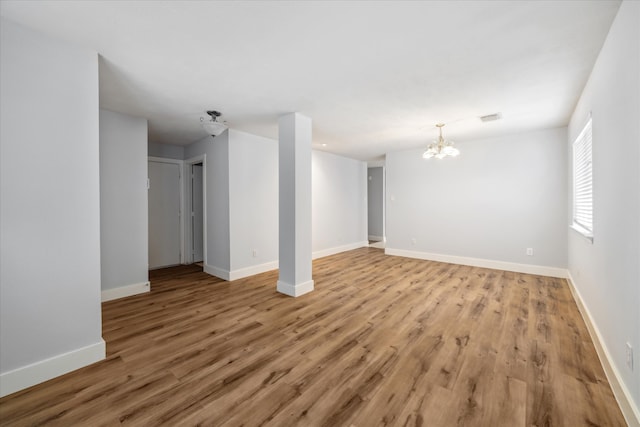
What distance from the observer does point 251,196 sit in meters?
4.71

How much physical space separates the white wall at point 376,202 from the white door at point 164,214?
19.4 feet

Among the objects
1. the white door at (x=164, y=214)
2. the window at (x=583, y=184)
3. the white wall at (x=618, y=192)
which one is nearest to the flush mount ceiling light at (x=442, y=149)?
the window at (x=583, y=184)

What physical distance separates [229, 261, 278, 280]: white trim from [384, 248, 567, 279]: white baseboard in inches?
113

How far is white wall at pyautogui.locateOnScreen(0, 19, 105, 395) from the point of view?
177 cm

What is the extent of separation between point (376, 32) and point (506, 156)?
4188mm

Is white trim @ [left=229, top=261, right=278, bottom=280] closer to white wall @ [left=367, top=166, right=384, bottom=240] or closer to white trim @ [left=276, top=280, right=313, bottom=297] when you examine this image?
→ white trim @ [left=276, top=280, right=313, bottom=297]

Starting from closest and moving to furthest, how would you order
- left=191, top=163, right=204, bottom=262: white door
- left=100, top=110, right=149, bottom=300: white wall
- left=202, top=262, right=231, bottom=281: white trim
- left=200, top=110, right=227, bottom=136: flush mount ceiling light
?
left=200, top=110, right=227, bottom=136: flush mount ceiling light → left=100, top=110, right=149, bottom=300: white wall → left=202, top=262, right=231, bottom=281: white trim → left=191, top=163, right=204, bottom=262: white door

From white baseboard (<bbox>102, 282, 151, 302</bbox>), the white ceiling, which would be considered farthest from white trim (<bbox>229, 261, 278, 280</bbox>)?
the white ceiling

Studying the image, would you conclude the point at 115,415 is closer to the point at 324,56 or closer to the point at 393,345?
the point at 393,345

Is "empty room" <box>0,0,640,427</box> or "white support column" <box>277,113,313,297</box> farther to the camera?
"white support column" <box>277,113,313,297</box>

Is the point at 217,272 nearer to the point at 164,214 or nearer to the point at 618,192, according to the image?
the point at 164,214

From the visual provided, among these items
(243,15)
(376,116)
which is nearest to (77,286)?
(243,15)

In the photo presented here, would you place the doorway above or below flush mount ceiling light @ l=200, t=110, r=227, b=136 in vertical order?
below

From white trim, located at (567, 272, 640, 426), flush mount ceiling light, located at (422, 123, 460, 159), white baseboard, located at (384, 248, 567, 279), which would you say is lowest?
white trim, located at (567, 272, 640, 426)
